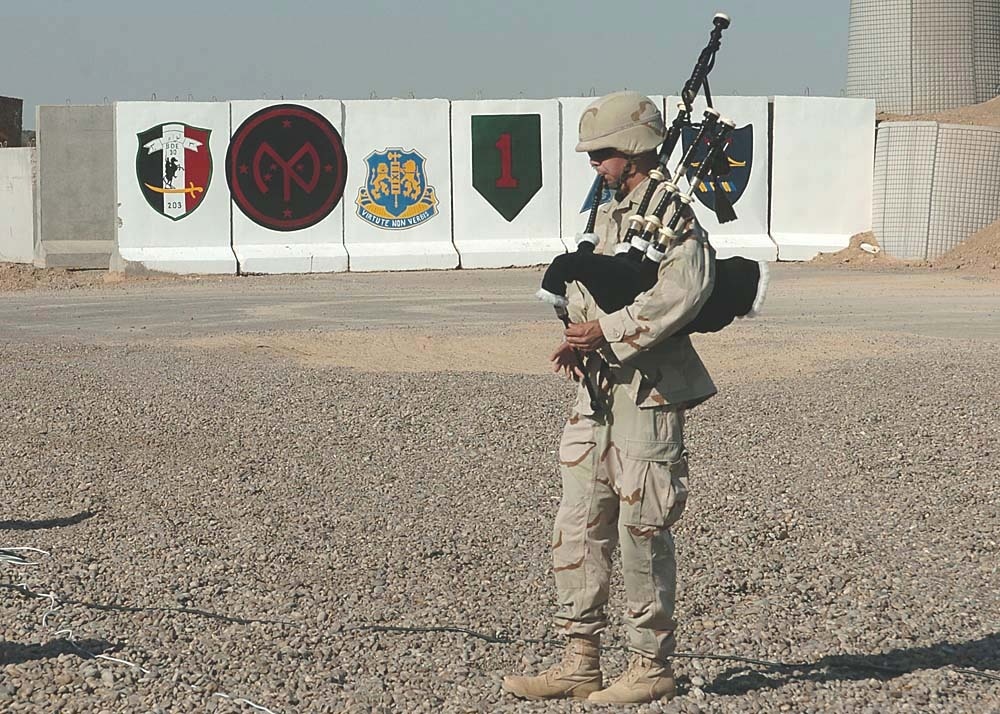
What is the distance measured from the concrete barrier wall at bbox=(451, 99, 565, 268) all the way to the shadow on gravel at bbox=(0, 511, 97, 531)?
54.8 feet

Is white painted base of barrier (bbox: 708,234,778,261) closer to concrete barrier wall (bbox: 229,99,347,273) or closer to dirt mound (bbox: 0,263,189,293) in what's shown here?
concrete barrier wall (bbox: 229,99,347,273)

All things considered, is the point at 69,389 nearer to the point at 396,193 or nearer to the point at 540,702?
the point at 540,702

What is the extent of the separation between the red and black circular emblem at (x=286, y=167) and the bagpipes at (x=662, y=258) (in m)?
19.5

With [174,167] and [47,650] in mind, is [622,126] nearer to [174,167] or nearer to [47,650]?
[47,650]

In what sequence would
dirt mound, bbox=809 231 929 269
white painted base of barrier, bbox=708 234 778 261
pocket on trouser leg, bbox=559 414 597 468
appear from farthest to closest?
white painted base of barrier, bbox=708 234 778 261 < dirt mound, bbox=809 231 929 269 < pocket on trouser leg, bbox=559 414 597 468

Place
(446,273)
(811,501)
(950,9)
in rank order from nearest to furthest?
(811,501) → (446,273) → (950,9)

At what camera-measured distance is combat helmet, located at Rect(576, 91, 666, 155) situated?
4.12 metres

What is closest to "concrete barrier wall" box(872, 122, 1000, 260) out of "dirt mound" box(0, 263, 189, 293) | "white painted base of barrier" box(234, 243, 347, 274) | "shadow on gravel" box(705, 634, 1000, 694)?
"white painted base of barrier" box(234, 243, 347, 274)

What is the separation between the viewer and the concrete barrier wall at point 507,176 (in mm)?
23547

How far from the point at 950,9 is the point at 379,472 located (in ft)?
71.7

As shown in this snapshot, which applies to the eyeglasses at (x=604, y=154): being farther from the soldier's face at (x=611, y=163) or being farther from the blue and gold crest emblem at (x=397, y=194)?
Answer: the blue and gold crest emblem at (x=397, y=194)

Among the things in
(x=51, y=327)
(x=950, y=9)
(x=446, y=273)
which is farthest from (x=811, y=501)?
(x=950, y=9)

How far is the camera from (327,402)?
10359mm

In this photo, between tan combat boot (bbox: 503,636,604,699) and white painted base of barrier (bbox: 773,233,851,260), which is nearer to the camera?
tan combat boot (bbox: 503,636,604,699)
